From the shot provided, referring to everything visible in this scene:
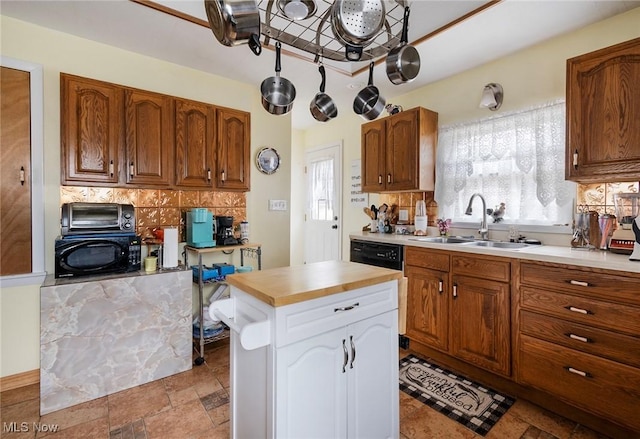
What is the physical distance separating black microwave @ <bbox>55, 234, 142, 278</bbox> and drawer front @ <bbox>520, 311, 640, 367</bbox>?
2723mm

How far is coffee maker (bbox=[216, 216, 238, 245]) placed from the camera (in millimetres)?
2834

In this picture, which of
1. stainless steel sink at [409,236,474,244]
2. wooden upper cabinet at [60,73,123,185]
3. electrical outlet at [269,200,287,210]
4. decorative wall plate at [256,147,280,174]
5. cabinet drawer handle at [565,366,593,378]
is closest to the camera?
cabinet drawer handle at [565,366,593,378]

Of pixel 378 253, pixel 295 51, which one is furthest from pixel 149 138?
pixel 378 253

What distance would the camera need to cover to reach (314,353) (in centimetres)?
123

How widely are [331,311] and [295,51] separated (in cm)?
221

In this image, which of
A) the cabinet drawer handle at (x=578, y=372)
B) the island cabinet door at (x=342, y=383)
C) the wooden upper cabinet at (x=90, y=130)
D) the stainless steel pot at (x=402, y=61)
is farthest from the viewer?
the wooden upper cabinet at (x=90, y=130)

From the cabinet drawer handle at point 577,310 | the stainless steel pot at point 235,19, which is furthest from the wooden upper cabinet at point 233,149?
the cabinet drawer handle at point 577,310

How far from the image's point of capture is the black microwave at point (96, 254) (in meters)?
2.09

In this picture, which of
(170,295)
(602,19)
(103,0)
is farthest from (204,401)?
(602,19)

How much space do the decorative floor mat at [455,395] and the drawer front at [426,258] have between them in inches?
30.8

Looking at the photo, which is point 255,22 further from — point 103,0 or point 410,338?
point 410,338

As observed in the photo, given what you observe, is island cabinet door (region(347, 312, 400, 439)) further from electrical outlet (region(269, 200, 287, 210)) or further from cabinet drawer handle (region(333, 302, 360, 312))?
electrical outlet (region(269, 200, 287, 210))

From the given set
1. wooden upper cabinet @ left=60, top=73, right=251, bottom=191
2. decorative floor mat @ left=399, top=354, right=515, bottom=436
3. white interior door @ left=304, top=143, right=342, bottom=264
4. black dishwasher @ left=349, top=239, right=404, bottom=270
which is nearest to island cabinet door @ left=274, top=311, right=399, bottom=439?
decorative floor mat @ left=399, top=354, right=515, bottom=436

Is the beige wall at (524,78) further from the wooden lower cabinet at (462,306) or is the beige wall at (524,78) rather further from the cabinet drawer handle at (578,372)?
the cabinet drawer handle at (578,372)
